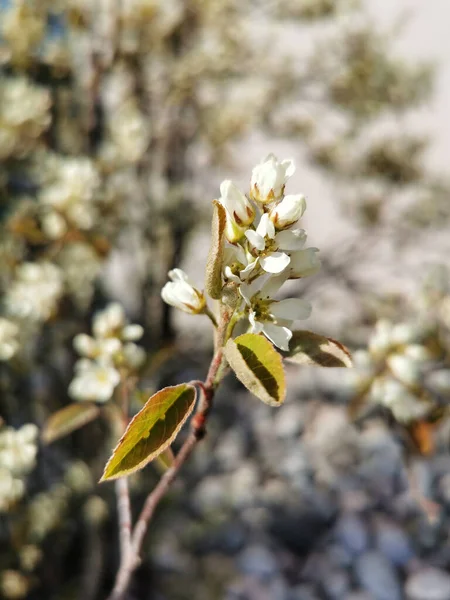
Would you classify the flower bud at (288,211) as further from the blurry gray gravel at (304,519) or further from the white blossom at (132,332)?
the blurry gray gravel at (304,519)

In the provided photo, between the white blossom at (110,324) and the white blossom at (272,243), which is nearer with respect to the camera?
the white blossom at (272,243)

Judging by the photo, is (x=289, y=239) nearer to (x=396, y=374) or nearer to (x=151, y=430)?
(x=151, y=430)

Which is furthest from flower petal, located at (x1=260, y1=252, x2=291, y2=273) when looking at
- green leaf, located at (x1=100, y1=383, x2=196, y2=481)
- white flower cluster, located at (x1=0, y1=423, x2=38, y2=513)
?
white flower cluster, located at (x1=0, y1=423, x2=38, y2=513)

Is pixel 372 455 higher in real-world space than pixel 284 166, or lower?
lower

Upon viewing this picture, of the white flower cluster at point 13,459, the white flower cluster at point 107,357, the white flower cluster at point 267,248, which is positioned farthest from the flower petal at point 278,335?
the white flower cluster at point 13,459

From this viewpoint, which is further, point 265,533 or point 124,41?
point 265,533

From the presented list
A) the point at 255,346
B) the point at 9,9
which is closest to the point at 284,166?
the point at 255,346

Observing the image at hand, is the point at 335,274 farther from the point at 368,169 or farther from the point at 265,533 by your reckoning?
the point at 265,533

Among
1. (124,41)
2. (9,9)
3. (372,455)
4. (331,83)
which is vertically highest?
(9,9)
